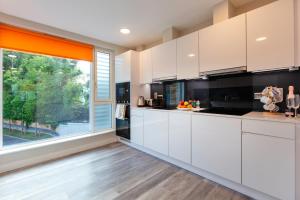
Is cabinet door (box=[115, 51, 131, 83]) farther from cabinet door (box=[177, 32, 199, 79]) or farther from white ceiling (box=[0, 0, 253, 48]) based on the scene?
cabinet door (box=[177, 32, 199, 79])

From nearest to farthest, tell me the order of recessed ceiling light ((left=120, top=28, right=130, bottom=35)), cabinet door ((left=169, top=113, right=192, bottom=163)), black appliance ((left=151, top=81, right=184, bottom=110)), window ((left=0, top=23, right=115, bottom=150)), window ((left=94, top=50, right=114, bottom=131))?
cabinet door ((left=169, top=113, right=192, bottom=163)) < window ((left=0, top=23, right=115, bottom=150)) < recessed ceiling light ((left=120, top=28, right=130, bottom=35)) < black appliance ((left=151, top=81, right=184, bottom=110)) < window ((left=94, top=50, right=114, bottom=131))

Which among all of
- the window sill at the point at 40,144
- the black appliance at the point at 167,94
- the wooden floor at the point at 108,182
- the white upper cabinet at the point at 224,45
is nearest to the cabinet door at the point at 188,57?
the white upper cabinet at the point at 224,45

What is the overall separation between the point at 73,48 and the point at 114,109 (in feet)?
5.15

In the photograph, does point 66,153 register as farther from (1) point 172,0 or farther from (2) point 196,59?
(1) point 172,0

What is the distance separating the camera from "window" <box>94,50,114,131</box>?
11.4ft

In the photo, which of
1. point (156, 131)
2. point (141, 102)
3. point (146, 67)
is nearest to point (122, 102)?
point (141, 102)

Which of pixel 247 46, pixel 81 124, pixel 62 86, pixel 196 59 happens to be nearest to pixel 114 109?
pixel 81 124

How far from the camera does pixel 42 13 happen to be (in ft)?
7.41

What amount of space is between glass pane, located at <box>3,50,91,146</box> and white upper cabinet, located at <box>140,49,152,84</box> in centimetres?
117

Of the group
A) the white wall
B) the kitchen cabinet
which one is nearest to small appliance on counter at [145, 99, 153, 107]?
the kitchen cabinet

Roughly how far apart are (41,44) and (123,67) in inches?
59.1

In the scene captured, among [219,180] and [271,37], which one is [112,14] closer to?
[271,37]

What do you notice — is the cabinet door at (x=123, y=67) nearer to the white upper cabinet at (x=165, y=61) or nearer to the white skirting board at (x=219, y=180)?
the white upper cabinet at (x=165, y=61)

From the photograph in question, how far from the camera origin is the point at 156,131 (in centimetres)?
269
